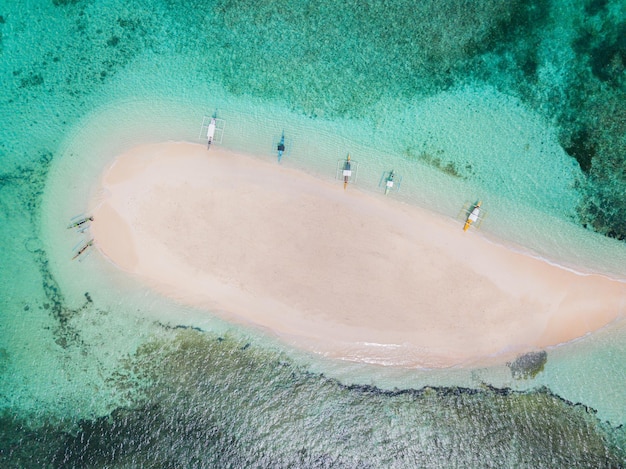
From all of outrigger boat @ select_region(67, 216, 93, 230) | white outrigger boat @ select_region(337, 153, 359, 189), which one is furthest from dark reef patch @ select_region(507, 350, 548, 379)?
outrigger boat @ select_region(67, 216, 93, 230)

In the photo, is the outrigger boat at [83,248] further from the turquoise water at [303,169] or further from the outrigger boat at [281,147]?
the outrigger boat at [281,147]

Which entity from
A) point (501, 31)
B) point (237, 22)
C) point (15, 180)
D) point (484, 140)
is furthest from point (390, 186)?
point (15, 180)

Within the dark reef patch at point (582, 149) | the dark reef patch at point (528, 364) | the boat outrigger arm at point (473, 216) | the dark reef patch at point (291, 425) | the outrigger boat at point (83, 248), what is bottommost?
the dark reef patch at point (291, 425)

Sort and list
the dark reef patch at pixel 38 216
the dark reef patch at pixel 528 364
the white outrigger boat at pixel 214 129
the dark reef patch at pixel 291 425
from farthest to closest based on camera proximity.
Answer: the white outrigger boat at pixel 214 129 → the dark reef patch at pixel 38 216 → the dark reef patch at pixel 528 364 → the dark reef patch at pixel 291 425

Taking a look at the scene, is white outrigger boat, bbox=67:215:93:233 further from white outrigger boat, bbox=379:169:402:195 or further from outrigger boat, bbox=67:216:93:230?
white outrigger boat, bbox=379:169:402:195

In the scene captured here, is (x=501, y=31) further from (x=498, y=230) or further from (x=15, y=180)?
(x=15, y=180)

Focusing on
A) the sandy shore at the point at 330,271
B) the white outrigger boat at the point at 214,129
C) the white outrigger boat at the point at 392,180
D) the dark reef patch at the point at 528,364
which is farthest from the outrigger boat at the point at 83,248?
the dark reef patch at the point at 528,364
